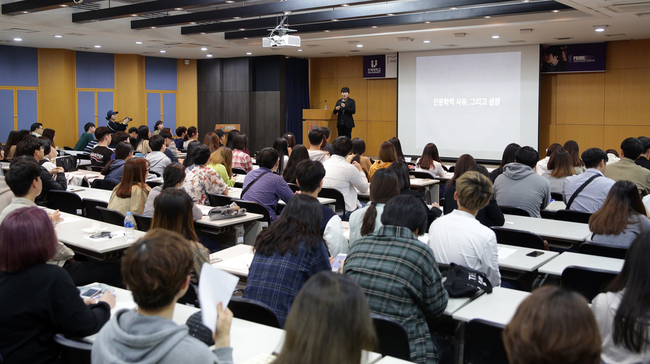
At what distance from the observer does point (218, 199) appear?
594 cm

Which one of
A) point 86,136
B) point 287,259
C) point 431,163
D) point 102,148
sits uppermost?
point 86,136

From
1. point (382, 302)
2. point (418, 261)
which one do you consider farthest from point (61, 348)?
point (418, 261)

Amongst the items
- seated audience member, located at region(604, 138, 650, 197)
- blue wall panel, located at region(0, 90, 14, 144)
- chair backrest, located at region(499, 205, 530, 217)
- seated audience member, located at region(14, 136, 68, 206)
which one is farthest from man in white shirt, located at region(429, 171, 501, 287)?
blue wall panel, located at region(0, 90, 14, 144)

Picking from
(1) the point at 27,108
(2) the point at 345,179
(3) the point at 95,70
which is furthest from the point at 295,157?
(3) the point at 95,70

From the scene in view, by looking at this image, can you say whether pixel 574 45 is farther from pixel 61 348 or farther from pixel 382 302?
pixel 61 348

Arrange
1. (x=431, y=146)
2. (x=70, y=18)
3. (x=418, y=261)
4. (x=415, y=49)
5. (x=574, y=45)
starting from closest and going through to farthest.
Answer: (x=418, y=261), (x=431, y=146), (x=70, y=18), (x=574, y=45), (x=415, y=49)

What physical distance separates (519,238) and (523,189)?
53.3 inches

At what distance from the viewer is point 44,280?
2299mm

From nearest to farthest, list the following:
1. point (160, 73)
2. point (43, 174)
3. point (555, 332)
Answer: point (555, 332), point (43, 174), point (160, 73)

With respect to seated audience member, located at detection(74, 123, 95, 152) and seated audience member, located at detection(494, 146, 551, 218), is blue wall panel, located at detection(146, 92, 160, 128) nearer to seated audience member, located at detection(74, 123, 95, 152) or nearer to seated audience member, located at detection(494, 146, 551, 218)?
seated audience member, located at detection(74, 123, 95, 152)

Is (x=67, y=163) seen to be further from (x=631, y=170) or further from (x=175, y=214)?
(x=631, y=170)

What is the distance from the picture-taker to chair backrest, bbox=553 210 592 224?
199 inches

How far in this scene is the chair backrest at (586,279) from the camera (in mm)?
3184

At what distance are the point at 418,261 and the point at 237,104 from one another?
47.1ft
